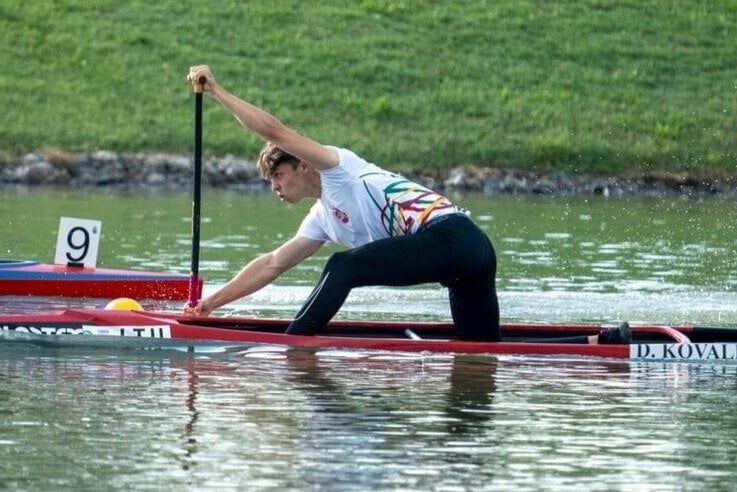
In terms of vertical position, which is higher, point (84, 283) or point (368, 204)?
point (368, 204)

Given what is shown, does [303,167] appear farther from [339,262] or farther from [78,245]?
[78,245]

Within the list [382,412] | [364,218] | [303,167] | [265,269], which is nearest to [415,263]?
[364,218]

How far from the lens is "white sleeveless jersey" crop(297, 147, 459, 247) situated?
11273 mm

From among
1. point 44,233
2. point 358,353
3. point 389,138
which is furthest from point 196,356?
point 389,138

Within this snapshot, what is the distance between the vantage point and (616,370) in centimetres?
1182

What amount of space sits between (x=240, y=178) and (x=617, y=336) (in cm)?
1949

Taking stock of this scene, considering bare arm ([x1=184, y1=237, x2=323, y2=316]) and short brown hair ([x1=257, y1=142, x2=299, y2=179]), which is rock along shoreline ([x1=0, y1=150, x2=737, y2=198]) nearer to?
bare arm ([x1=184, y1=237, x2=323, y2=316])

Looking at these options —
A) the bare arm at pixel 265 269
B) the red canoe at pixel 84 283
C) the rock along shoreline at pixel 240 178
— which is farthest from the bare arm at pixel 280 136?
the rock along shoreline at pixel 240 178

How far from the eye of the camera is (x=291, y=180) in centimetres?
1145

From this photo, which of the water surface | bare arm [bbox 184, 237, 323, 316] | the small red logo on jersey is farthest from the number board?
the small red logo on jersey

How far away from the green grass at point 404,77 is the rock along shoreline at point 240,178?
0.50 meters

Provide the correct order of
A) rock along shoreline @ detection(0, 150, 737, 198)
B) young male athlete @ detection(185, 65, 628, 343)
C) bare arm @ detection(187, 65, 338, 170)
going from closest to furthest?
bare arm @ detection(187, 65, 338, 170)
young male athlete @ detection(185, 65, 628, 343)
rock along shoreline @ detection(0, 150, 737, 198)

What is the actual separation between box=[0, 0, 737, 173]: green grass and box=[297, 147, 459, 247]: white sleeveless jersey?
2015cm

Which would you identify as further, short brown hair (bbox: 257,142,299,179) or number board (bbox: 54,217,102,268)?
number board (bbox: 54,217,102,268)
